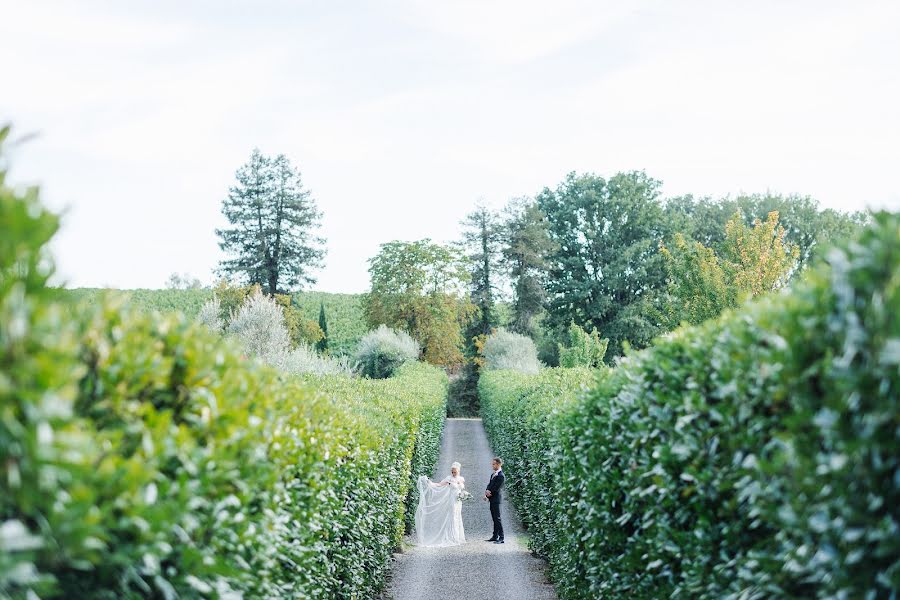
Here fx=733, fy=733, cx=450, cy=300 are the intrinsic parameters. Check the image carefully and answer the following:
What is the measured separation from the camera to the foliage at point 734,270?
30.5 m

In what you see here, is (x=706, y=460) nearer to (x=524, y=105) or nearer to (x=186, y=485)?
(x=186, y=485)

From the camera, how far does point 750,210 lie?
53875mm

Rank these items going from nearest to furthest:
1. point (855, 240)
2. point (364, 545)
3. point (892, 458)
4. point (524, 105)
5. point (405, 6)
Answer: point (892, 458) < point (855, 240) < point (364, 545) < point (405, 6) < point (524, 105)

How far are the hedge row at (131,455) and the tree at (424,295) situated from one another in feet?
138

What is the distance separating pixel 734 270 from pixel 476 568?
2250 cm

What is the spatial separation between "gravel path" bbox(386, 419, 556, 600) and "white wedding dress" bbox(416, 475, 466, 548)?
0.32m

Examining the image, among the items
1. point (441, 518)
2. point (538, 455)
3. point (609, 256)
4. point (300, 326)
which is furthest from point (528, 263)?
point (538, 455)

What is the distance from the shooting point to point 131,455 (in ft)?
9.70

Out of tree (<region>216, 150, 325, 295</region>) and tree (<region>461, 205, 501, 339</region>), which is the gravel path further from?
tree (<region>216, 150, 325, 295</region>)

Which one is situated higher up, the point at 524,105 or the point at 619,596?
the point at 524,105

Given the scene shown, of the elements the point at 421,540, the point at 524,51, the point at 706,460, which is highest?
the point at 524,51

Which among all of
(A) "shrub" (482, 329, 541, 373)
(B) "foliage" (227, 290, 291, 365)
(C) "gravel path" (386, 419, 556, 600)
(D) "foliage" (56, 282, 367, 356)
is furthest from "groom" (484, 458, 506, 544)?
(D) "foliage" (56, 282, 367, 356)

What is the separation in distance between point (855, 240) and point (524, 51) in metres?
11.8

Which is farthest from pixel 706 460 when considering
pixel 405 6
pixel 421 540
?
pixel 421 540
